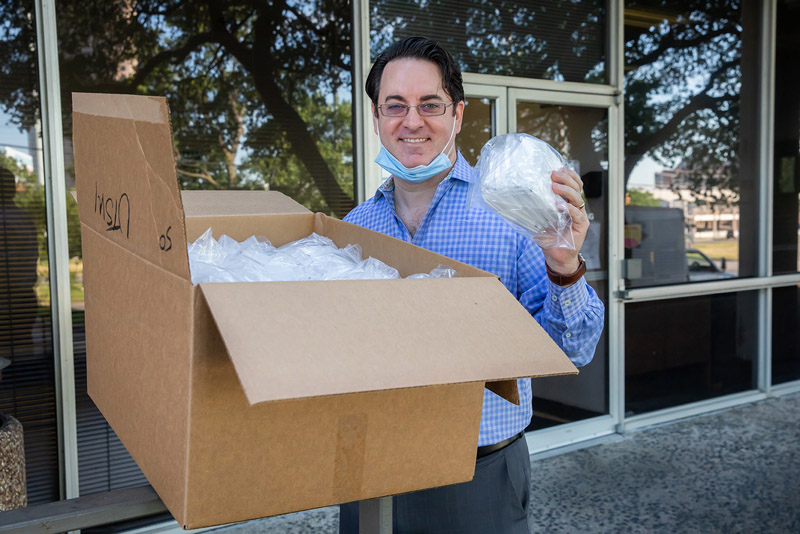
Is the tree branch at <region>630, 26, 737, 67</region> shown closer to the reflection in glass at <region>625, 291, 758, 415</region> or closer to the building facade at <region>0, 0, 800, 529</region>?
the building facade at <region>0, 0, 800, 529</region>

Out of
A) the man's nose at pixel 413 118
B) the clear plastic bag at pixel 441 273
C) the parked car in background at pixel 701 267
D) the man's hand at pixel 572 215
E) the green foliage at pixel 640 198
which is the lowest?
the parked car in background at pixel 701 267

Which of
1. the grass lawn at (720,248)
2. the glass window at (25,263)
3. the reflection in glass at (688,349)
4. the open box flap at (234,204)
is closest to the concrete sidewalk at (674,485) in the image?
the reflection in glass at (688,349)

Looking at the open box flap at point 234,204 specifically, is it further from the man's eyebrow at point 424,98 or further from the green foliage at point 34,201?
the green foliage at point 34,201

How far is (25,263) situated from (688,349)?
4.12 metres

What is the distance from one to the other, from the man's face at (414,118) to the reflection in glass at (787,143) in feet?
14.6

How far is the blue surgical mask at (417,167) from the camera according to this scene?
5.20 feet

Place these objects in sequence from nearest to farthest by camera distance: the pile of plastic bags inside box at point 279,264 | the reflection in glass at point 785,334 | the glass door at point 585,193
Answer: the pile of plastic bags inside box at point 279,264, the glass door at point 585,193, the reflection in glass at point 785,334

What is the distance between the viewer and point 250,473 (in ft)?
2.88

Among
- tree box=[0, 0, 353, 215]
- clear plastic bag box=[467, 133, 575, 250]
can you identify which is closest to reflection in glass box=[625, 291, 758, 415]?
tree box=[0, 0, 353, 215]

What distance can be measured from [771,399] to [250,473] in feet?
17.3

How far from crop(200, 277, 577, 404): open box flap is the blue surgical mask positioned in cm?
70

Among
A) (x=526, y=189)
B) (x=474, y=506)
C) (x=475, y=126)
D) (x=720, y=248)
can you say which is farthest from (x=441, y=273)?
(x=720, y=248)

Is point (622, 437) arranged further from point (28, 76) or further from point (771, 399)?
point (28, 76)

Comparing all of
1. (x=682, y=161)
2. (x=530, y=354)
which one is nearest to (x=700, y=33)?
(x=682, y=161)
